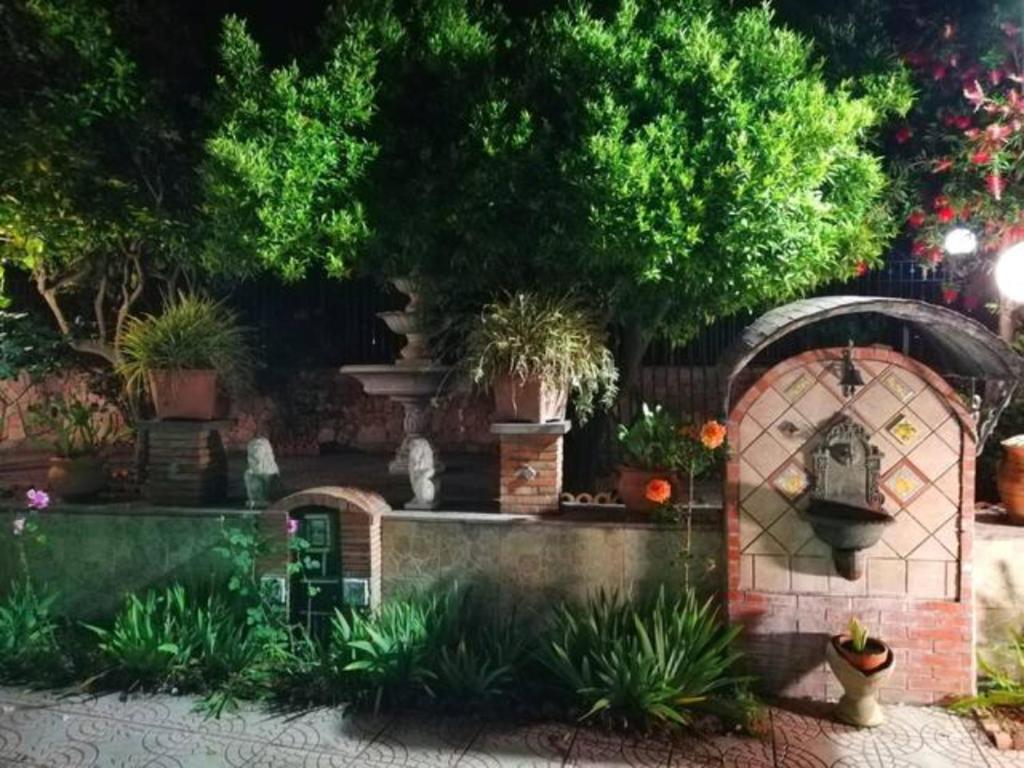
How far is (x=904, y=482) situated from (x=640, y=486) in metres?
1.68

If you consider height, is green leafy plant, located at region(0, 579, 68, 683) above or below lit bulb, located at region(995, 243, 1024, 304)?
below

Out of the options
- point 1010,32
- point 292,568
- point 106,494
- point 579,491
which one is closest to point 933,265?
point 1010,32

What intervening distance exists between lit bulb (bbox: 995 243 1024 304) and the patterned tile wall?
1.27m

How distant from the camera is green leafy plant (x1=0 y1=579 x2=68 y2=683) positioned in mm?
5094

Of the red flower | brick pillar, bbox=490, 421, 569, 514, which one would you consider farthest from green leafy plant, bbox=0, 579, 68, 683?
the red flower

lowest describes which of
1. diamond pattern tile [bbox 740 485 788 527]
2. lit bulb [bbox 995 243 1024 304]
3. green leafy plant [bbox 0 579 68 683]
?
green leafy plant [bbox 0 579 68 683]

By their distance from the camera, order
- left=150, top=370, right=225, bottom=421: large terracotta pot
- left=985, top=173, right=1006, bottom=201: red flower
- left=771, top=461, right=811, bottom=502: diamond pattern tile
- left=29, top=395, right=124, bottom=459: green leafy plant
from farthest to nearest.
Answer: left=29, top=395, right=124, bottom=459: green leafy plant → left=150, top=370, right=225, bottom=421: large terracotta pot → left=985, top=173, right=1006, bottom=201: red flower → left=771, top=461, right=811, bottom=502: diamond pattern tile

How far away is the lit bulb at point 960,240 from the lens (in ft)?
19.7

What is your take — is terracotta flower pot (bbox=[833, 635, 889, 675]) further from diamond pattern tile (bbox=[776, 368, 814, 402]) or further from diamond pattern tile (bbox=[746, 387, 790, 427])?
diamond pattern tile (bbox=[776, 368, 814, 402])

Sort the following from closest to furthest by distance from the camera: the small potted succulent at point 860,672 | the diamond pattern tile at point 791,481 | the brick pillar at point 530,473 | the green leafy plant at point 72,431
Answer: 1. the small potted succulent at point 860,672
2. the diamond pattern tile at point 791,481
3. the brick pillar at point 530,473
4. the green leafy plant at point 72,431

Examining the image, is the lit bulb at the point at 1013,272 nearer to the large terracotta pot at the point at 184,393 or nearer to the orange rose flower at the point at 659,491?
the orange rose flower at the point at 659,491

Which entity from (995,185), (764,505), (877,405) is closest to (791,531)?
(764,505)

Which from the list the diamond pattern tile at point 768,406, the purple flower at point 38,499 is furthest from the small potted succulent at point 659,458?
the purple flower at point 38,499

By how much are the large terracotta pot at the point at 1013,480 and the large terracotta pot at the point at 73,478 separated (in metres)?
7.06
